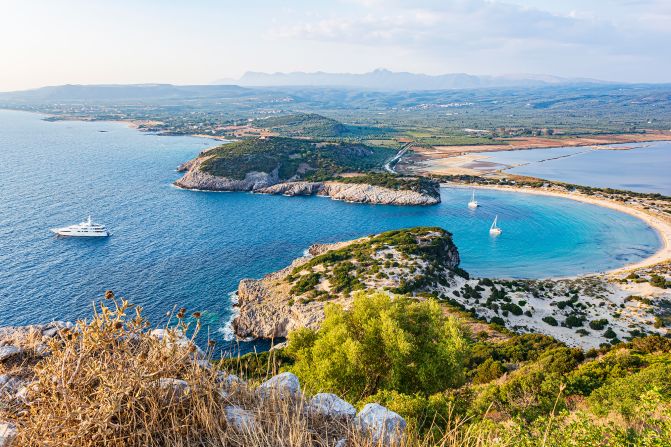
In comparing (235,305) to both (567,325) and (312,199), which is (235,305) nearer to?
(567,325)

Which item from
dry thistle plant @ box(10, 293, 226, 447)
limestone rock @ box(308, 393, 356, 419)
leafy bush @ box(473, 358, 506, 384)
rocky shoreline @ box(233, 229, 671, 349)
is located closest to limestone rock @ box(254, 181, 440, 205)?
rocky shoreline @ box(233, 229, 671, 349)

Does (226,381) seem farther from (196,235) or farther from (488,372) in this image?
(196,235)

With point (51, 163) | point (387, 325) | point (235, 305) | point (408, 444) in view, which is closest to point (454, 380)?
point (387, 325)

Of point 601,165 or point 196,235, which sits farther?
point 601,165

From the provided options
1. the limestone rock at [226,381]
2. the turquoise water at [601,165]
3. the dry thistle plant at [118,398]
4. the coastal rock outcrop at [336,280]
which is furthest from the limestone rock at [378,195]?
the dry thistle plant at [118,398]

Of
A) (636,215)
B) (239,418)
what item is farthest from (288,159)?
(239,418)

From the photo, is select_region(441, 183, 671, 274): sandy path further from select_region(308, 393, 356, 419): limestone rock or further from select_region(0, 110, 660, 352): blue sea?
select_region(308, 393, 356, 419): limestone rock
